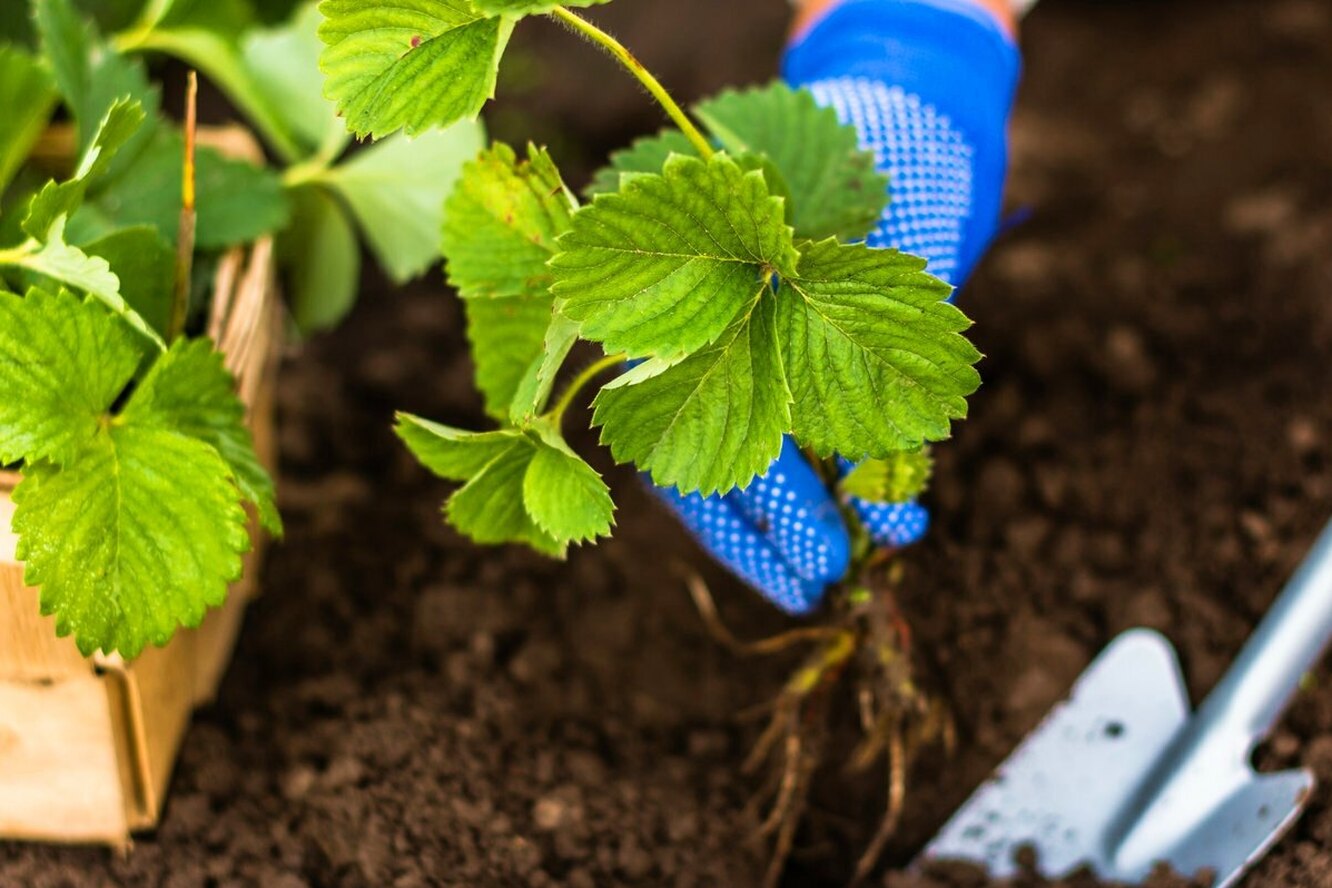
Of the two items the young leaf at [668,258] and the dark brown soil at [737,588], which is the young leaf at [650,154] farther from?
the dark brown soil at [737,588]

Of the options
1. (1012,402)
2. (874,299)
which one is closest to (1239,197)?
(1012,402)

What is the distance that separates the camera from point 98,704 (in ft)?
3.55

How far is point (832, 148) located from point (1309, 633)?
25.8 inches

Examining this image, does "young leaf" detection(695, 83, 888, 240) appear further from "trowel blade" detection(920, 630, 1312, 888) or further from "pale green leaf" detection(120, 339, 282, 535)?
"trowel blade" detection(920, 630, 1312, 888)

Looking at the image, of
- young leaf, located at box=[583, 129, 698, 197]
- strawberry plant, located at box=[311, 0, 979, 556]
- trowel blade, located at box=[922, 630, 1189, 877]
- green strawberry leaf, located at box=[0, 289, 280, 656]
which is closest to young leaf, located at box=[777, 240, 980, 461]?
strawberry plant, located at box=[311, 0, 979, 556]

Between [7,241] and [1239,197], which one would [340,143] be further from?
[1239,197]

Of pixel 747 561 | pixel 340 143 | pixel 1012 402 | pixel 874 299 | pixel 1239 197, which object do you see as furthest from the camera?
pixel 1239 197

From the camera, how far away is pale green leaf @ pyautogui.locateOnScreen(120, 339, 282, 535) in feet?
3.22

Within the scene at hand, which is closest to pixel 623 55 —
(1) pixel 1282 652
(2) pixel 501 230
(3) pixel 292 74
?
(2) pixel 501 230

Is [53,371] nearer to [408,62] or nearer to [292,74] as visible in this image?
[408,62]

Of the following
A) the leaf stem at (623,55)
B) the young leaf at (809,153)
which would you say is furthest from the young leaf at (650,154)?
the leaf stem at (623,55)

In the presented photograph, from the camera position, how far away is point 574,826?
4.10ft

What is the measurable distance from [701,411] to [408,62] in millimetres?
298

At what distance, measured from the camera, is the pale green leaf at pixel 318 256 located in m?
1.41
